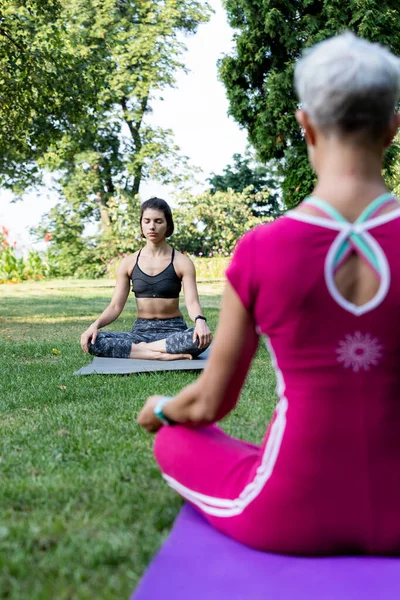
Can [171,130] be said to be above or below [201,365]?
above

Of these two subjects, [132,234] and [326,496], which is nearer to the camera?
[326,496]

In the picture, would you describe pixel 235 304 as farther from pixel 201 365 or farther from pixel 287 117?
pixel 287 117

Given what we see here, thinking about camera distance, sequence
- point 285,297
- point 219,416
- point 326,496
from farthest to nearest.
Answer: point 219,416 → point 326,496 → point 285,297

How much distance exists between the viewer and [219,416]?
2.04m

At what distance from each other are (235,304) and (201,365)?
13.1 ft

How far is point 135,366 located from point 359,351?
4.23 metres

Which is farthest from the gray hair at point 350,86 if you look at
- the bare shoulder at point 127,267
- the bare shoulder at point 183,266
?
the bare shoulder at point 127,267

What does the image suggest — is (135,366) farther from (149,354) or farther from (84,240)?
(84,240)

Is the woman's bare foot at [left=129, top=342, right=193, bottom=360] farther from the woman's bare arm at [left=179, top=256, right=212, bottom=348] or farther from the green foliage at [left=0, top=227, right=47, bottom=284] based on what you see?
the green foliage at [left=0, top=227, right=47, bottom=284]

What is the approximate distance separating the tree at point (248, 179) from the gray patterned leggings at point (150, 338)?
83.5ft

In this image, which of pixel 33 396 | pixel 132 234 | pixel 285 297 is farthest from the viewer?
pixel 132 234

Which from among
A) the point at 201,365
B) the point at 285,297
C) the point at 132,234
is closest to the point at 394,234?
the point at 285,297

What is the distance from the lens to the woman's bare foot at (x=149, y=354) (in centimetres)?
621

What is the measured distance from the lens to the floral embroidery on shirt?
1.80 meters
